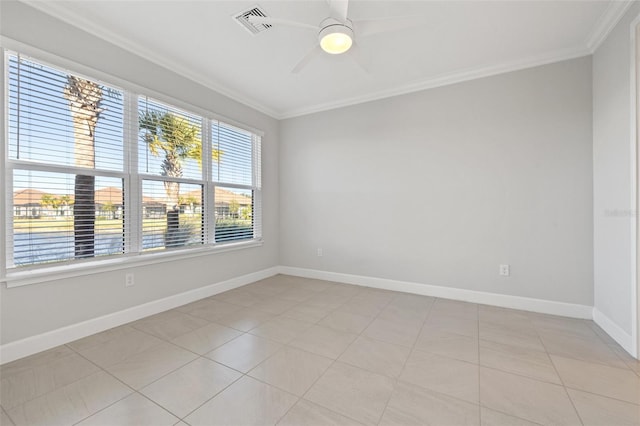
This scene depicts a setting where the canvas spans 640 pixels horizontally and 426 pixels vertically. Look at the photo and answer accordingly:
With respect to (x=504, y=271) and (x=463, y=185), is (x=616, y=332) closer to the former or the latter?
(x=504, y=271)

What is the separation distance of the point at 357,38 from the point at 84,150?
2715mm

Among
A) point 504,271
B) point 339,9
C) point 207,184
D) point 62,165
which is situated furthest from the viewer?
point 207,184

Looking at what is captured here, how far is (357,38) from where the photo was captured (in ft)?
8.09

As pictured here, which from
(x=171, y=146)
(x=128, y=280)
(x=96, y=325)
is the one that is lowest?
(x=96, y=325)

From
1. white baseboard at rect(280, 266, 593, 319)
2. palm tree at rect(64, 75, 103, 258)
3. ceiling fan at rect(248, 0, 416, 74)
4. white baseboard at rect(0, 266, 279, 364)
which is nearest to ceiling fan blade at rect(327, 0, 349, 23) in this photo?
ceiling fan at rect(248, 0, 416, 74)

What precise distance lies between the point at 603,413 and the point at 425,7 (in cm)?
300

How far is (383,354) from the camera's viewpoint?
207 centimetres

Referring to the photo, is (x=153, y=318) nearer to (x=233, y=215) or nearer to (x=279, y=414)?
(x=233, y=215)

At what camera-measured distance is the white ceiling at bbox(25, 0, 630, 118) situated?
2137 mm

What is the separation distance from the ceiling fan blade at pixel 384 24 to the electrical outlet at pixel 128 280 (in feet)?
10.1

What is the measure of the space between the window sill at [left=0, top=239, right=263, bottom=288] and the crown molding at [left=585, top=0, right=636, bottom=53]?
4567 millimetres

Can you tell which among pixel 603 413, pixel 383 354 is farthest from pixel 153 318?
pixel 603 413

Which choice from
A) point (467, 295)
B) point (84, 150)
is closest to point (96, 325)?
point (84, 150)

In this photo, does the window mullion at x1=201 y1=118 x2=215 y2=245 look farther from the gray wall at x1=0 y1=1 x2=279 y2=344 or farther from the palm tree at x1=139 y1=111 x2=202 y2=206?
the gray wall at x1=0 y1=1 x2=279 y2=344
